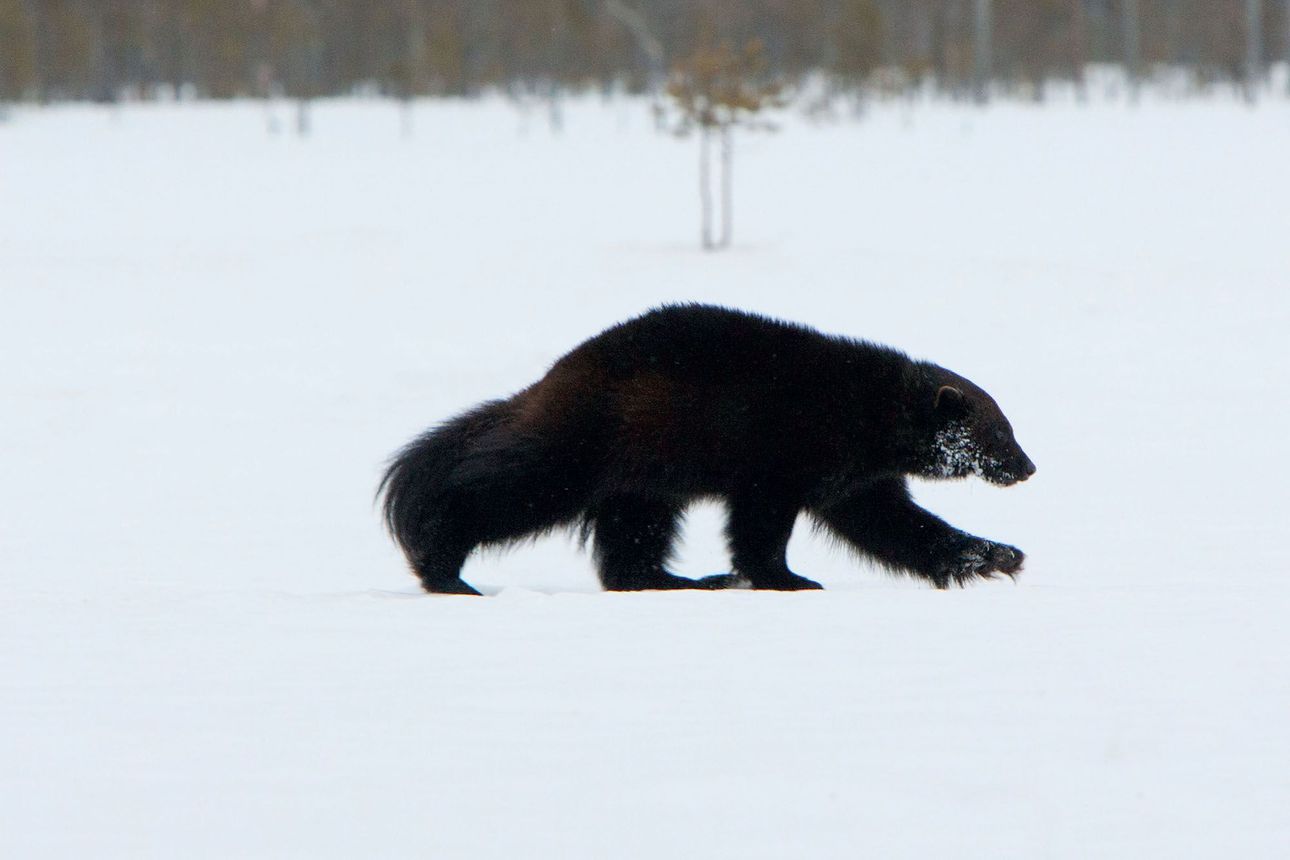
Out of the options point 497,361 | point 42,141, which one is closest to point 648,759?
point 497,361

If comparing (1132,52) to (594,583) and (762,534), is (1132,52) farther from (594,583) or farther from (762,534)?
(762,534)

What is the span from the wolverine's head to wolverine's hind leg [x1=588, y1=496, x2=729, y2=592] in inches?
35.0

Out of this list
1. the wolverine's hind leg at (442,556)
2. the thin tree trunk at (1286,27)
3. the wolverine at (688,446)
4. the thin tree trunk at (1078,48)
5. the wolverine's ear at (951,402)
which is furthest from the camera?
the thin tree trunk at (1286,27)

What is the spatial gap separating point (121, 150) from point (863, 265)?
20.3 metres

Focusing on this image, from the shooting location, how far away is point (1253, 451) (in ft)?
34.4

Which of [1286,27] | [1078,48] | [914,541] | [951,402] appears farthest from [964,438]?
[1286,27]

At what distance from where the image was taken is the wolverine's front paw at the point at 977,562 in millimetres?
5695

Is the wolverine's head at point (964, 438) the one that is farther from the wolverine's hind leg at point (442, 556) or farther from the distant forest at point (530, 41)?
the distant forest at point (530, 41)

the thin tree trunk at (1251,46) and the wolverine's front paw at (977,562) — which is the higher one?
the thin tree trunk at (1251,46)

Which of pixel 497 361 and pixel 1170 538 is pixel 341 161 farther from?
pixel 1170 538

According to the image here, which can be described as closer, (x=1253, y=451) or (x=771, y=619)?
(x=771, y=619)

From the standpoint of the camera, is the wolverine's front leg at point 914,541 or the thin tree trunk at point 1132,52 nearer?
the wolverine's front leg at point 914,541

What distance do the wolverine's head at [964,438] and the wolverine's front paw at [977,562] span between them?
0.27 metres

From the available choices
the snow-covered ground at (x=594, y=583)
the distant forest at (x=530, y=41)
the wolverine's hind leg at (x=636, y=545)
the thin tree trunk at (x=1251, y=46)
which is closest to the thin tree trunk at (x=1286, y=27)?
the distant forest at (x=530, y=41)
